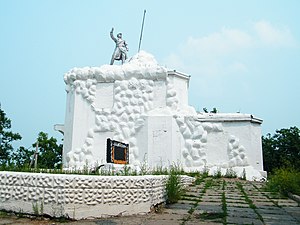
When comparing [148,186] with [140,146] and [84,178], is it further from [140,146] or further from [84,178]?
[140,146]

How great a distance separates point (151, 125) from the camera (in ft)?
52.9

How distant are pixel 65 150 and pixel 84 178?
12.7 meters

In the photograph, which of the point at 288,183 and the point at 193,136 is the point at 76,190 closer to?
the point at 288,183

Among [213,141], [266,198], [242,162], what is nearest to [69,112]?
[213,141]

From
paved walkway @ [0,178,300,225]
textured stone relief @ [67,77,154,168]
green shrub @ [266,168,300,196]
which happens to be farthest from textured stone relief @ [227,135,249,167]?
paved walkway @ [0,178,300,225]

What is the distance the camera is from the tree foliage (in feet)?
84.6

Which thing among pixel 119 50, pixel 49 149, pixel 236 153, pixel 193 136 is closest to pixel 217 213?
pixel 193 136

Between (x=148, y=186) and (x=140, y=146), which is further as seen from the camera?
(x=140, y=146)

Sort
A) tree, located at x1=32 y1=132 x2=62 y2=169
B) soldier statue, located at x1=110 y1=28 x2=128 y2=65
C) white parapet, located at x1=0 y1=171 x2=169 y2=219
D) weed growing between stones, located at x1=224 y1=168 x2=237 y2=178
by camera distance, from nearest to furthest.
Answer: white parapet, located at x1=0 y1=171 x2=169 y2=219
weed growing between stones, located at x1=224 y1=168 x2=237 y2=178
soldier statue, located at x1=110 y1=28 x2=128 y2=65
tree, located at x1=32 y1=132 x2=62 y2=169

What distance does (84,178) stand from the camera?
5.09 meters

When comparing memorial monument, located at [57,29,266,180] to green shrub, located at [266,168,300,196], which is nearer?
green shrub, located at [266,168,300,196]

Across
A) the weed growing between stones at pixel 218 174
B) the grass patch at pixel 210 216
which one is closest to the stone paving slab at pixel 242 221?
the grass patch at pixel 210 216

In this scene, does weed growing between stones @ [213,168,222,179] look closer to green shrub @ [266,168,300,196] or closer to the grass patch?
green shrub @ [266,168,300,196]

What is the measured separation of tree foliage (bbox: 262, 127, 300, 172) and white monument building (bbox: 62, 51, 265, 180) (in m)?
10.7
